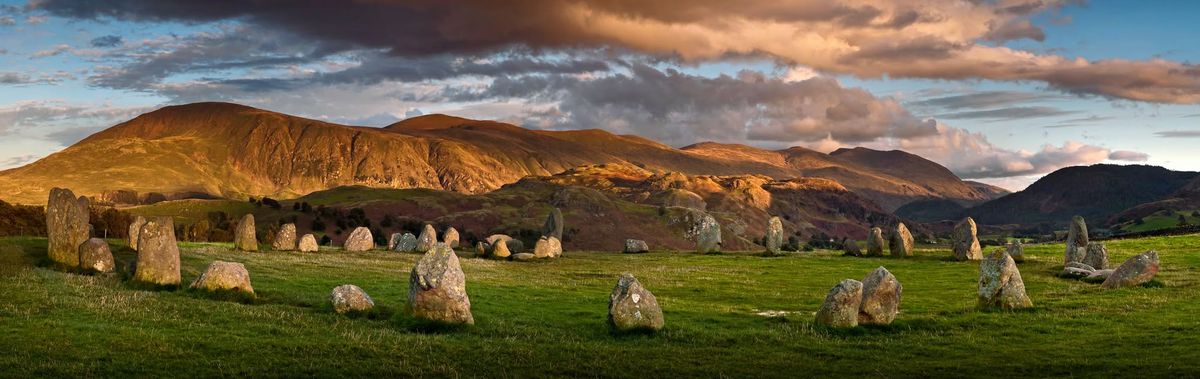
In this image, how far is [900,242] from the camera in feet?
224

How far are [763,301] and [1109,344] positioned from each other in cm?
1553

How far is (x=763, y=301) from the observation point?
125 feet

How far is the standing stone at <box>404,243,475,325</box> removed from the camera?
27.3 metres

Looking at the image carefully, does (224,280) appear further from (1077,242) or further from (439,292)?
(1077,242)

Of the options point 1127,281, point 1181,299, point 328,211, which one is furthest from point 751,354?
point 328,211

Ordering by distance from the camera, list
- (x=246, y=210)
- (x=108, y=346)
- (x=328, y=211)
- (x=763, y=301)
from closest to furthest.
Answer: (x=108, y=346) → (x=763, y=301) → (x=328, y=211) → (x=246, y=210)

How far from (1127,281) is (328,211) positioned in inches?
5096

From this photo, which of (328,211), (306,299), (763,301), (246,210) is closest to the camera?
(306,299)

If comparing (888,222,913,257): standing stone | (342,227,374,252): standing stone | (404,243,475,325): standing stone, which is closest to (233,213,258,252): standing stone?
(342,227,374,252): standing stone

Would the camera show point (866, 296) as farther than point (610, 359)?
Yes

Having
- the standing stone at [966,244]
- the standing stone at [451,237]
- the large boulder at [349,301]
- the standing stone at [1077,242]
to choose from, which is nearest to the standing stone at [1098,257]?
the standing stone at [1077,242]

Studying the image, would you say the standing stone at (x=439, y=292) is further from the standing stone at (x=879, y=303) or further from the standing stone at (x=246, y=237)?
the standing stone at (x=246, y=237)

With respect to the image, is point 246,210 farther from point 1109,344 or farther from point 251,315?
point 1109,344

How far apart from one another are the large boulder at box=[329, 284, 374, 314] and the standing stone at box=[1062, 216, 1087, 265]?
44590 mm
